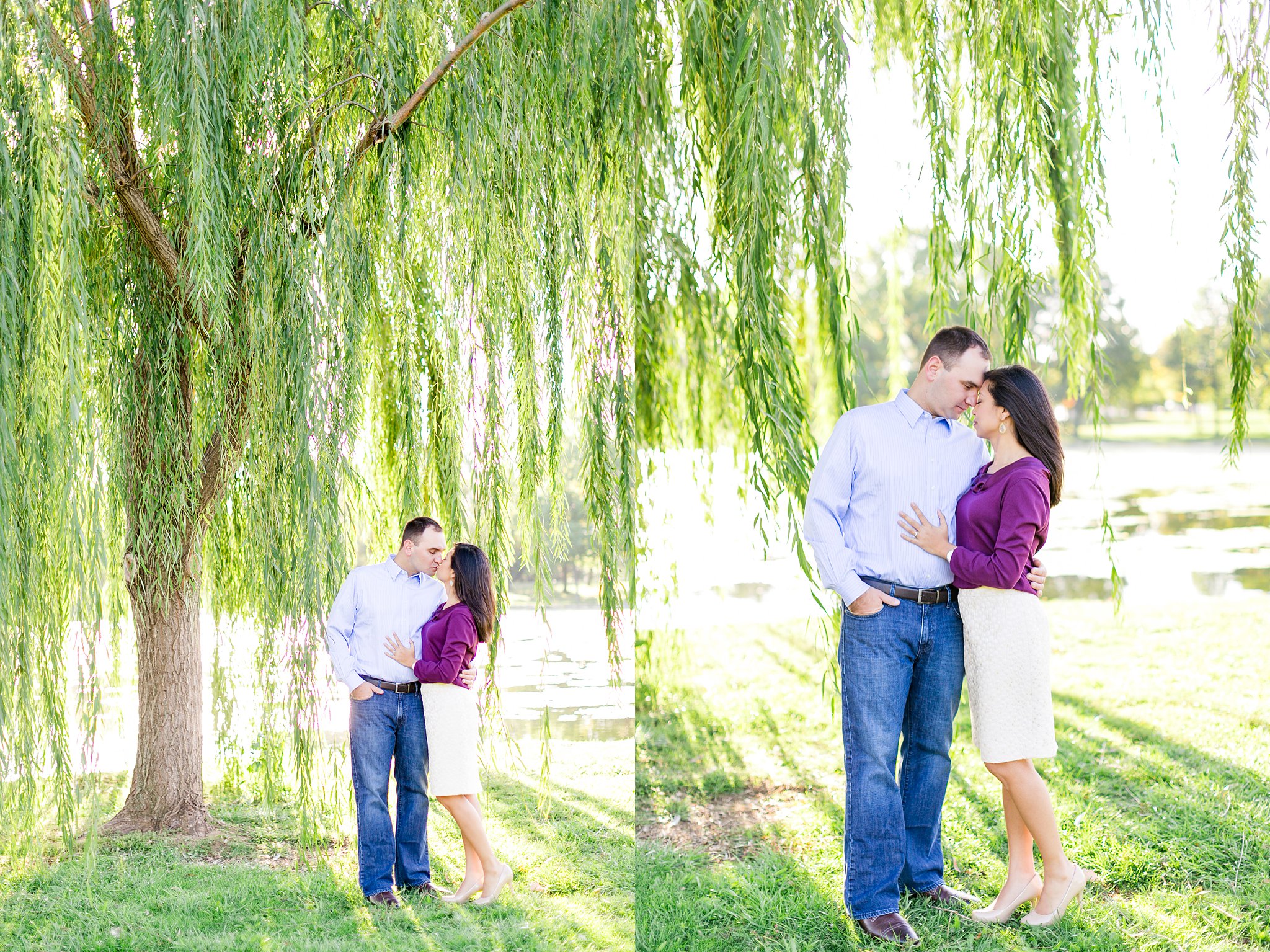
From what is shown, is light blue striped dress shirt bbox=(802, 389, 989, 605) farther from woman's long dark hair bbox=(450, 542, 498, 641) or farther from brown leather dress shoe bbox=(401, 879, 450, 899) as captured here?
brown leather dress shoe bbox=(401, 879, 450, 899)

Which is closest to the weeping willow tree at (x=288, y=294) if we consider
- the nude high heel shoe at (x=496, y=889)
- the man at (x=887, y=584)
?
the nude high heel shoe at (x=496, y=889)

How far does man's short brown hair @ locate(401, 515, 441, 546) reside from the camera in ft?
8.74

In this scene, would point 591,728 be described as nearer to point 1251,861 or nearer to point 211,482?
point 211,482

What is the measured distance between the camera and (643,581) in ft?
12.8

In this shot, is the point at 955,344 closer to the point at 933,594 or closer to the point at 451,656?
the point at 933,594

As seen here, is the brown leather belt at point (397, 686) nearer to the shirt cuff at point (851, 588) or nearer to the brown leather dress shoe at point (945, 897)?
the shirt cuff at point (851, 588)

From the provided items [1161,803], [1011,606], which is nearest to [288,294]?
[1011,606]

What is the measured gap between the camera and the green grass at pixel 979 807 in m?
2.14

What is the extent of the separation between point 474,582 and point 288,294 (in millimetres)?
849

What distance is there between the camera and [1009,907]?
2107 millimetres

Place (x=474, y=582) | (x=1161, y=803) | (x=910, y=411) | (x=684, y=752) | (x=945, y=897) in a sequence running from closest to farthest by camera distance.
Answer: (x=910, y=411) → (x=945, y=897) → (x=474, y=582) → (x=1161, y=803) → (x=684, y=752)

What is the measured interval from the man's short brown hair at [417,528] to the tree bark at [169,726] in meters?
0.87

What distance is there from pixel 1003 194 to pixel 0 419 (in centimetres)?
217

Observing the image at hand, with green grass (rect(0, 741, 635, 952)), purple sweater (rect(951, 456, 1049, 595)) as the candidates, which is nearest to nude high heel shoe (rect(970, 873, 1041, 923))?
purple sweater (rect(951, 456, 1049, 595))
